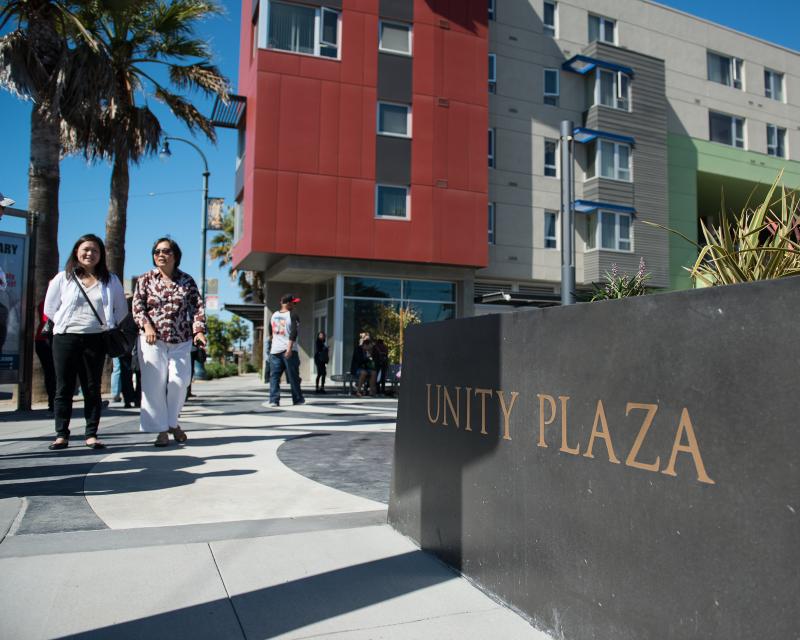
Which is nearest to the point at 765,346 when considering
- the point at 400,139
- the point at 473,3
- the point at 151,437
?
the point at 151,437

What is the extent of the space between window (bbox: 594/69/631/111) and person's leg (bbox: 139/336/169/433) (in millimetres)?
23967

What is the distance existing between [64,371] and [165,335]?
34.0 inches

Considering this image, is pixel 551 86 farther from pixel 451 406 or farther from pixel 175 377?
pixel 451 406

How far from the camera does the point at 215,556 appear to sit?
2.94 m

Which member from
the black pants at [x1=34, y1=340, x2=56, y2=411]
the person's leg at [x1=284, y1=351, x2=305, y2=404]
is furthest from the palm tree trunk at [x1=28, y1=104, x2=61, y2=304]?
the person's leg at [x1=284, y1=351, x2=305, y2=404]

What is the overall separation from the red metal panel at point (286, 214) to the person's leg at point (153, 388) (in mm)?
13446

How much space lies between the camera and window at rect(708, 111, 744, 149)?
2975 cm

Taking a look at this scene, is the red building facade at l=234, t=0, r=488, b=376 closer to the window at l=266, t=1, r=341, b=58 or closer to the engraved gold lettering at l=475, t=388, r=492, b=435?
the window at l=266, t=1, r=341, b=58

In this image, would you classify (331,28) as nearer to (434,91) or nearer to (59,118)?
(434,91)

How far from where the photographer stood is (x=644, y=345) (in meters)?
1.85

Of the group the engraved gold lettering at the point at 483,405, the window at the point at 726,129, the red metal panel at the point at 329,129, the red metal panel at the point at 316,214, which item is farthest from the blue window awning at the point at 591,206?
the engraved gold lettering at the point at 483,405

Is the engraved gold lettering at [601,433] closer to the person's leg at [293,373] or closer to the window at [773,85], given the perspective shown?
the person's leg at [293,373]

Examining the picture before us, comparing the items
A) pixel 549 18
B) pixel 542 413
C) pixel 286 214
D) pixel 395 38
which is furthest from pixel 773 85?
pixel 542 413

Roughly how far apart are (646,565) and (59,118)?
1247 cm
